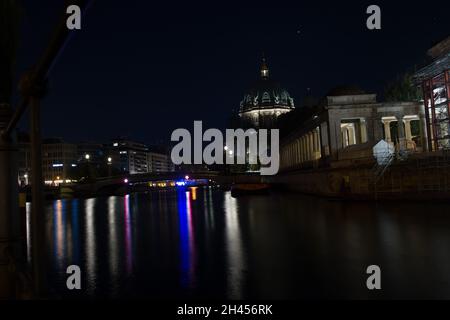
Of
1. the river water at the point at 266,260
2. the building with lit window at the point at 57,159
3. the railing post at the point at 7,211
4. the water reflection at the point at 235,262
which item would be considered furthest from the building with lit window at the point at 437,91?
the building with lit window at the point at 57,159

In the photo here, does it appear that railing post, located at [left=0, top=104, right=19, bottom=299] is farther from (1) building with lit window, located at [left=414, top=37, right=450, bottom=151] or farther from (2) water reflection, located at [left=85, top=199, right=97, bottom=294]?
(1) building with lit window, located at [left=414, top=37, right=450, bottom=151]

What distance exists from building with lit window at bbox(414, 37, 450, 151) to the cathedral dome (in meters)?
132

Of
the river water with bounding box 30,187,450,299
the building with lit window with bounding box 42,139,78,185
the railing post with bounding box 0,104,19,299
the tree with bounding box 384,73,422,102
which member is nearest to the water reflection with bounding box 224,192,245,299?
the river water with bounding box 30,187,450,299

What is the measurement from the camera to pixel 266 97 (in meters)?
184

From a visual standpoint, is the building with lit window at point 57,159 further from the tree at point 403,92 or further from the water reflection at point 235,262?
the water reflection at point 235,262

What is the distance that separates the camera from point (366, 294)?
891 centimetres

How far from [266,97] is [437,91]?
13876 cm

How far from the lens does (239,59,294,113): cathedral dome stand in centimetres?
18075

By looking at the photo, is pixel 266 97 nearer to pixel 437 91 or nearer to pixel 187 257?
pixel 437 91

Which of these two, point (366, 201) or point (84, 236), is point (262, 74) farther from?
point (84, 236)

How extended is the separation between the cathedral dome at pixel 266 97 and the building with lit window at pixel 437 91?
435 ft

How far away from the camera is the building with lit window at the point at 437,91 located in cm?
4153

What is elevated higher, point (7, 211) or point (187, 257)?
point (7, 211)

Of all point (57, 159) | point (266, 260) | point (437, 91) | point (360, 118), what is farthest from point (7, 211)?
point (57, 159)
